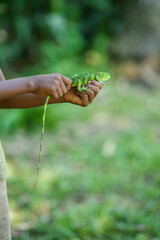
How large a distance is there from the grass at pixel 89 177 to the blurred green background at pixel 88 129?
10 mm

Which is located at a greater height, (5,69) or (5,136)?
(5,69)

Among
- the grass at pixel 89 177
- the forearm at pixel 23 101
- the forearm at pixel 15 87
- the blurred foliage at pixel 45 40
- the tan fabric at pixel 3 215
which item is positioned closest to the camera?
the forearm at pixel 15 87

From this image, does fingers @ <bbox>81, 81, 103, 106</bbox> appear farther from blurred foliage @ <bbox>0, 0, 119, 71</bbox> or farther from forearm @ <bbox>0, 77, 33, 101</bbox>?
blurred foliage @ <bbox>0, 0, 119, 71</bbox>

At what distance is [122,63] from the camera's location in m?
8.65

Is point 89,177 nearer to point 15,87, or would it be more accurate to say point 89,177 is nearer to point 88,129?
point 88,129

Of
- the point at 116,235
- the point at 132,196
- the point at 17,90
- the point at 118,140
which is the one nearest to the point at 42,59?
the point at 118,140

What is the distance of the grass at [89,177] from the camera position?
286 centimetres

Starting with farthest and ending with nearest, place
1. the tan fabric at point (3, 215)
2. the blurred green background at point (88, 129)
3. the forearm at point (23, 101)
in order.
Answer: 1. the blurred green background at point (88, 129)
2. the forearm at point (23, 101)
3. the tan fabric at point (3, 215)

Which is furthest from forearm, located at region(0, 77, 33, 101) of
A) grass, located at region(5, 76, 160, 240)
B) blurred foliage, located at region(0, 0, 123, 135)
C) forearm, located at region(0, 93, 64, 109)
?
blurred foliage, located at region(0, 0, 123, 135)

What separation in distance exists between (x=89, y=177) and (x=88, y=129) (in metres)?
1.66

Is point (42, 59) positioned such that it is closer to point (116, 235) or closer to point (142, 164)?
point (142, 164)

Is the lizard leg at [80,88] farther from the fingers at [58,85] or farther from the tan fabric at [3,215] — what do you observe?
the tan fabric at [3,215]

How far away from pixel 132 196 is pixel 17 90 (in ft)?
7.57

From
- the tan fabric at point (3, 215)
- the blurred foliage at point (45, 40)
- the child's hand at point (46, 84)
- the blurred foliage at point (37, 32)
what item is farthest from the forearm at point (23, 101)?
the blurred foliage at point (37, 32)
